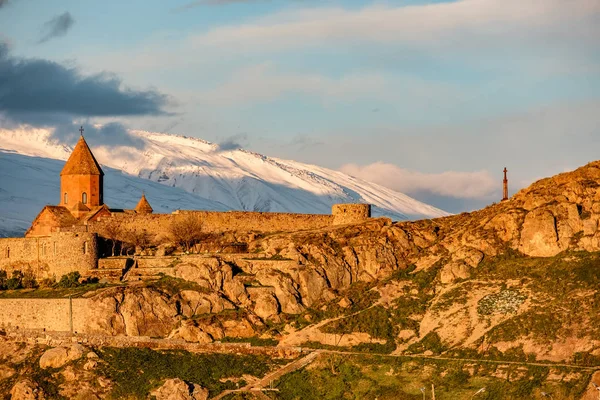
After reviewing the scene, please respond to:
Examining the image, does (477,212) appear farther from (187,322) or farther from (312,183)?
(312,183)

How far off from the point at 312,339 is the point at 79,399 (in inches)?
581

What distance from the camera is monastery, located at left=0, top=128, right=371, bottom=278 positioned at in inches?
3600

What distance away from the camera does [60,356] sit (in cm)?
7862

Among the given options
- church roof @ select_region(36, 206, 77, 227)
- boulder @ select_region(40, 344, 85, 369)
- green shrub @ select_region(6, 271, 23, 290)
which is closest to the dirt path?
boulder @ select_region(40, 344, 85, 369)

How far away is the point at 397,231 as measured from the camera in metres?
89.9

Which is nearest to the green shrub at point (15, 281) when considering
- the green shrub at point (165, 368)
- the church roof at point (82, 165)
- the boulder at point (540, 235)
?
the church roof at point (82, 165)

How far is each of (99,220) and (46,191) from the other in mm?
53393

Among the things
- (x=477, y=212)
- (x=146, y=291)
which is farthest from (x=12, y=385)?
(x=477, y=212)

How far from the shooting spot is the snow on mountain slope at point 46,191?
142400mm

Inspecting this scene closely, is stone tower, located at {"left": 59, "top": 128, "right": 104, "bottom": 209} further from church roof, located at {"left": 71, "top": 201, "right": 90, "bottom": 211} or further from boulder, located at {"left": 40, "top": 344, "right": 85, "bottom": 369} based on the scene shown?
boulder, located at {"left": 40, "top": 344, "right": 85, "bottom": 369}

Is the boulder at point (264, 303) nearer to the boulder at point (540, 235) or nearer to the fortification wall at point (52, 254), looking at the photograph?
the fortification wall at point (52, 254)

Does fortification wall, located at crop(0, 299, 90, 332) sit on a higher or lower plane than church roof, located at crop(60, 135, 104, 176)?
lower

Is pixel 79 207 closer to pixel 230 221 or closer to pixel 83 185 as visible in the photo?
pixel 83 185

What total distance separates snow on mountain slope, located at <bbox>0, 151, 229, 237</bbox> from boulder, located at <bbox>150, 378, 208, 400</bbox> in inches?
2469
